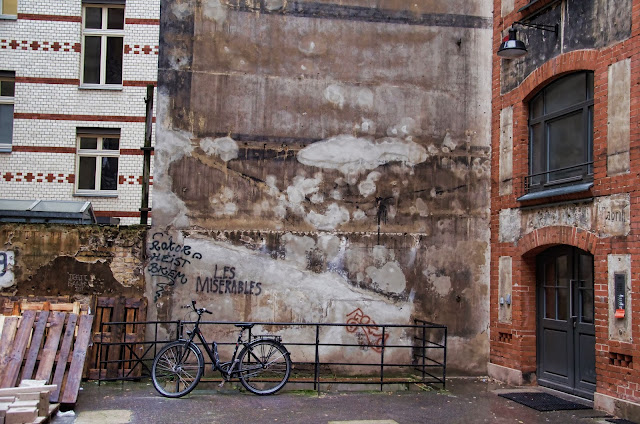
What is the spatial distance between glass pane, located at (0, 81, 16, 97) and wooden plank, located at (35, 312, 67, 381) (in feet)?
26.8

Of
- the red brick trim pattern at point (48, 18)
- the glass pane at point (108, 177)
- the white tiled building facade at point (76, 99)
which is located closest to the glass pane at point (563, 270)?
the white tiled building facade at point (76, 99)

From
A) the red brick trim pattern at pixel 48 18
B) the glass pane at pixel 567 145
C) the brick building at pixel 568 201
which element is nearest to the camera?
the brick building at pixel 568 201

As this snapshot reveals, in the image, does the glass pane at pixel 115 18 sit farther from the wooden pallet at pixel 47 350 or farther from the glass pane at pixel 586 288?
the glass pane at pixel 586 288

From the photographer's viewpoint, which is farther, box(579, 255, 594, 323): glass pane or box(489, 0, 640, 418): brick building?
box(579, 255, 594, 323): glass pane

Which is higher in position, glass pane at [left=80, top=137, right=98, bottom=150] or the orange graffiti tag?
glass pane at [left=80, top=137, right=98, bottom=150]

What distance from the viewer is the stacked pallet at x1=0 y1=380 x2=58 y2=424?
22.6ft

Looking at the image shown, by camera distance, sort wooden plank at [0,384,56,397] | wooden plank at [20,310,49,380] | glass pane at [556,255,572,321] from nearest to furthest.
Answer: wooden plank at [0,384,56,397]
wooden plank at [20,310,49,380]
glass pane at [556,255,572,321]

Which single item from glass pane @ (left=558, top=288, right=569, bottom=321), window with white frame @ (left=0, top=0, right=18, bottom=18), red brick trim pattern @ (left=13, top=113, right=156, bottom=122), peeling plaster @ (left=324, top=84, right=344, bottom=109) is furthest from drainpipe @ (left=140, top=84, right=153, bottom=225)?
glass pane @ (left=558, top=288, right=569, bottom=321)

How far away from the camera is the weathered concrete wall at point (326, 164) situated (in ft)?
37.3

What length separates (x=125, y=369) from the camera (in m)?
10.5

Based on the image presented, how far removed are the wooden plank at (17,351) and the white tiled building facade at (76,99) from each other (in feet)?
20.5

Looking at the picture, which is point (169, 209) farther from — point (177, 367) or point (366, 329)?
point (366, 329)

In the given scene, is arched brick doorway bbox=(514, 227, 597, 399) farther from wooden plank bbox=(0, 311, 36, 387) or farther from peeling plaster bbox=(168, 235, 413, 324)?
wooden plank bbox=(0, 311, 36, 387)

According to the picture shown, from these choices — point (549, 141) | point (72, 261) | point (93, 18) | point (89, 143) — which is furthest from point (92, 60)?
point (549, 141)
